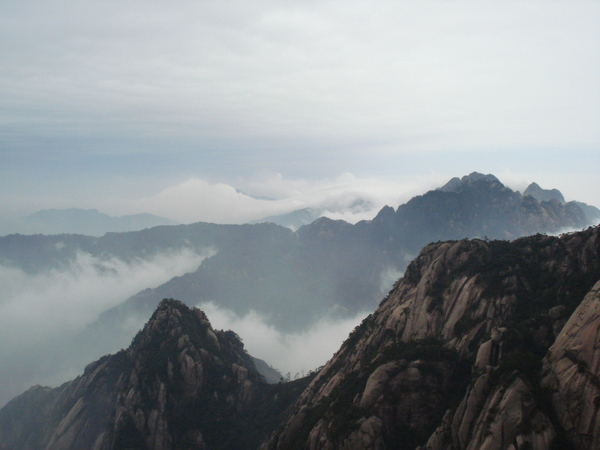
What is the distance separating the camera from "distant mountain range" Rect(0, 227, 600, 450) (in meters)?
55.3

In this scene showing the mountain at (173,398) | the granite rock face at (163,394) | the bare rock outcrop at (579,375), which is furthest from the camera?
the granite rock face at (163,394)

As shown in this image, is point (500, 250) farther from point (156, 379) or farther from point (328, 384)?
point (156, 379)

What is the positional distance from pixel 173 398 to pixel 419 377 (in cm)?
10597

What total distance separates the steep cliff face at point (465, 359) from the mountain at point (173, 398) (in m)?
40.6

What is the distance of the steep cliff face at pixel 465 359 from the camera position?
56.9 m

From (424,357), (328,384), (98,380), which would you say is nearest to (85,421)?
(98,380)

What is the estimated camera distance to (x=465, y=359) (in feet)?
271

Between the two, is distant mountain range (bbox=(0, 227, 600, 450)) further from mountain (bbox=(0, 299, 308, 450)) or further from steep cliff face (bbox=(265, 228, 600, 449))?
mountain (bbox=(0, 299, 308, 450))

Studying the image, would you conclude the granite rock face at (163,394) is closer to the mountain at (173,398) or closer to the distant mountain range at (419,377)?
the mountain at (173,398)

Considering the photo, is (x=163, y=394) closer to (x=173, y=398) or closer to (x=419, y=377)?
(x=173, y=398)

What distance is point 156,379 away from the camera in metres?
153

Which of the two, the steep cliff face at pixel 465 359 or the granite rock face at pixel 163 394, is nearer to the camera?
the steep cliff face at pixel 465 359

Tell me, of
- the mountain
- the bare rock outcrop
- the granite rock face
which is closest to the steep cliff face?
the bare rock outcrop

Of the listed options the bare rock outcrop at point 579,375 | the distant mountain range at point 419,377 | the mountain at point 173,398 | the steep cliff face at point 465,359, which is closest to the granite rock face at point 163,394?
the mountain at point 173,398
